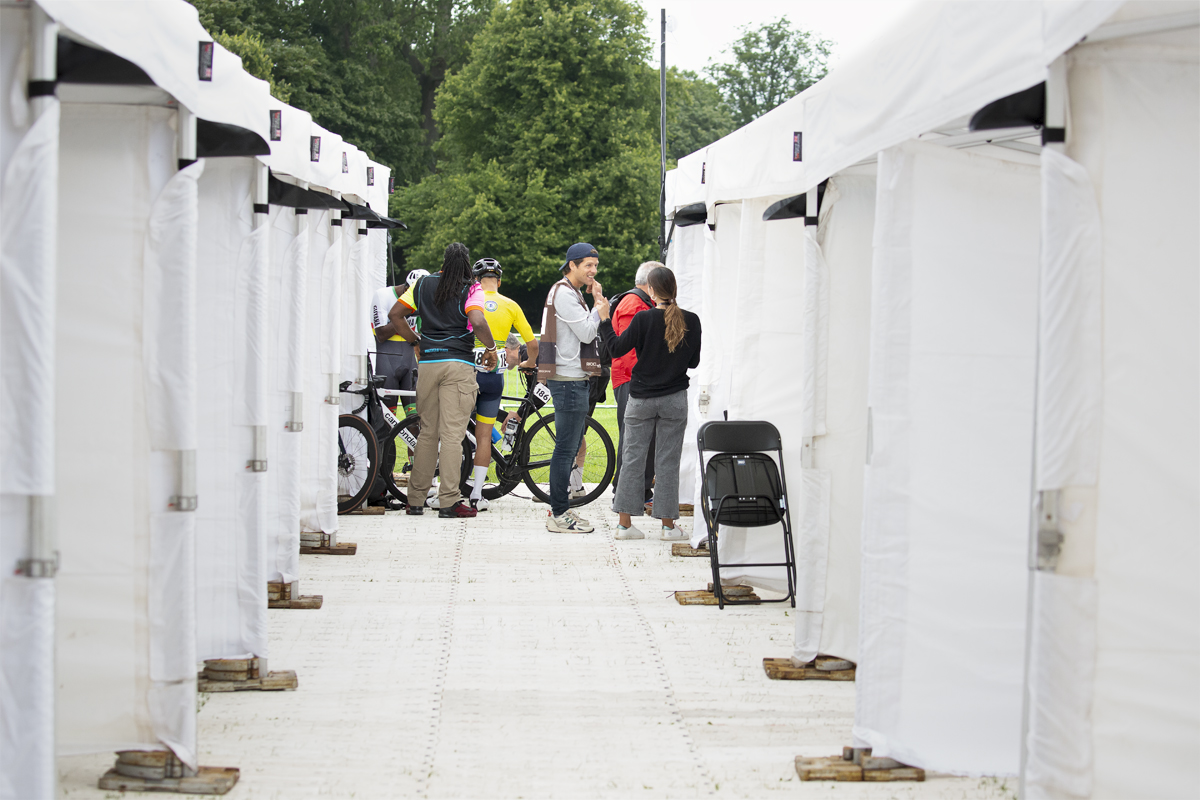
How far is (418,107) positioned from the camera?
141ft

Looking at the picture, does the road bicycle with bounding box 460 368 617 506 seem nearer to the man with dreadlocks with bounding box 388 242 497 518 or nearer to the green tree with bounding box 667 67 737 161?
the man with dreadlocks with bounding box 388 242 497 518

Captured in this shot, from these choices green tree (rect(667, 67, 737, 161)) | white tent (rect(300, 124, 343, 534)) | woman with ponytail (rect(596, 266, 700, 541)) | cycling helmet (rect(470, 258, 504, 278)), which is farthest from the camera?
green tree (rect(667, 67, 737, 161))

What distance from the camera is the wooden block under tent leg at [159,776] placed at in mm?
3818

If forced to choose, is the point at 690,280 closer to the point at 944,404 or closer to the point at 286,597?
the point at 286,597

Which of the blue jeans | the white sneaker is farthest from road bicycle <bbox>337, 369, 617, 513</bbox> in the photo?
the white sneaker

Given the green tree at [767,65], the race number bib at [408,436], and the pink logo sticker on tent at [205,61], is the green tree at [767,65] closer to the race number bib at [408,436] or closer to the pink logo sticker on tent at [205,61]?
the race number bib at [408,436]

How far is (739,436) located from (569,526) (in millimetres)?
2541

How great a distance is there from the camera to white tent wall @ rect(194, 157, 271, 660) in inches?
187

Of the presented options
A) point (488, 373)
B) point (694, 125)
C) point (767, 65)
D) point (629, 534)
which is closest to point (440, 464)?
point (488, 373)

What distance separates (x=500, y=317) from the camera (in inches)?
363

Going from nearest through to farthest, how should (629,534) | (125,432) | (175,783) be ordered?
1. (125,432)
2. (175,783)
3. (629,534)

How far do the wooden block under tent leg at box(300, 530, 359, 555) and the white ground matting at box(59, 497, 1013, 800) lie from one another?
0.29m

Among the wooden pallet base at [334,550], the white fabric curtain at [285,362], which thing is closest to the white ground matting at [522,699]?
the wooden pallet base at [334,550]

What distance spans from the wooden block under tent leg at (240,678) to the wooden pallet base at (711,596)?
7.90 feet
